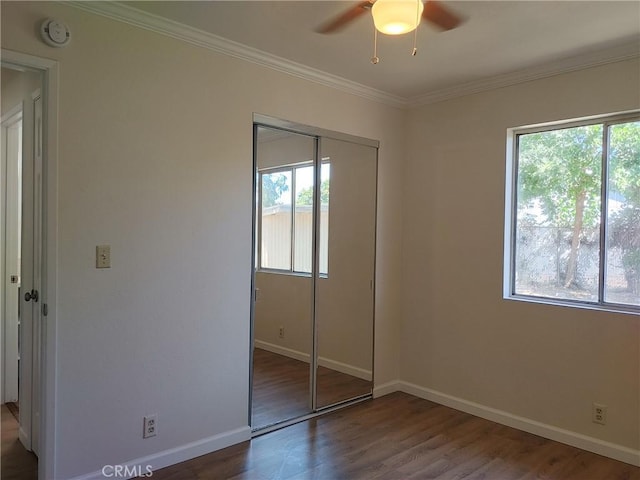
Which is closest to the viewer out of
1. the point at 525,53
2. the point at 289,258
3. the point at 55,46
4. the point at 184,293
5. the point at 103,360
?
the point at 55,46

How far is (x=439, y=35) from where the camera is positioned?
105 inches

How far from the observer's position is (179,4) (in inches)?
93.3

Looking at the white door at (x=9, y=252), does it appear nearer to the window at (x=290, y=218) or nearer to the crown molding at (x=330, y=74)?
the crown molding at (x=330, y=74)

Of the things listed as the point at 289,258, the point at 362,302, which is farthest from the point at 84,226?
the point at 362,302

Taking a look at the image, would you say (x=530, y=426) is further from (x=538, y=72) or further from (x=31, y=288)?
(x=31, y=288)

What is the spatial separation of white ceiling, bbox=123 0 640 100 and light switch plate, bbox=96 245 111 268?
1301mm

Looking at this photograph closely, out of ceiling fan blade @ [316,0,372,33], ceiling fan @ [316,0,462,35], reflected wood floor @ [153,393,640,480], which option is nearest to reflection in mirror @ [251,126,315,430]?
reflected wood floor @ [153,393,640,480]

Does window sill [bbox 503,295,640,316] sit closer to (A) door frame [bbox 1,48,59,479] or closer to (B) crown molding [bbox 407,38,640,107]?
(B) crown molding [bbox 407,38,640,107]

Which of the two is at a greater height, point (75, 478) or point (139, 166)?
point (139, 166)

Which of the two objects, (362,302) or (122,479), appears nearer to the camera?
(122,479)

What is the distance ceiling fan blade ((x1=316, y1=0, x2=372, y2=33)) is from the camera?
7.73 feet

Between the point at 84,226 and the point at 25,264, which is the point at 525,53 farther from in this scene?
the point at 25,264

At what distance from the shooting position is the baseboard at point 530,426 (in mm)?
2848

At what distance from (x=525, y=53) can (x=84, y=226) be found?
2864 mm
